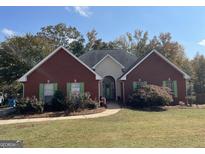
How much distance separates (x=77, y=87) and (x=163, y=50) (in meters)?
23.9

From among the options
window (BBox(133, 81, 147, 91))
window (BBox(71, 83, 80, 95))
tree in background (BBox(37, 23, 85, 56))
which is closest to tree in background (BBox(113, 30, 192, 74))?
tree in background (BBox(37, 23, 85, 56))

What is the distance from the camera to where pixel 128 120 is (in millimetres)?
13961

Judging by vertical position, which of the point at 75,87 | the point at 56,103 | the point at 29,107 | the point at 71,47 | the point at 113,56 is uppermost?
the point at 71,47

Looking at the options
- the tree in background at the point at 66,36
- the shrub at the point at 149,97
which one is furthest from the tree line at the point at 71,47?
the shrub at the point at 149,97

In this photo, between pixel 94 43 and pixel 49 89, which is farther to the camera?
pixel 94 43

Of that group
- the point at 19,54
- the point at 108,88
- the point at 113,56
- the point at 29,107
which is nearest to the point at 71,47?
the point at 19,54

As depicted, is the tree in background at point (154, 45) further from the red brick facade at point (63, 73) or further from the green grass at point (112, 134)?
the green grass at point (112, 134)

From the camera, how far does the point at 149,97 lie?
66.1 feet

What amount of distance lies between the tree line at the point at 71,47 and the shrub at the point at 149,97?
5721mm

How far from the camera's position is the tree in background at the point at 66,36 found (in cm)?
4062

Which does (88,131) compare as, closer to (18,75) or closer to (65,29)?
(18,75)

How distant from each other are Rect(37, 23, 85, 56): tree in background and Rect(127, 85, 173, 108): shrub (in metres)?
21.8

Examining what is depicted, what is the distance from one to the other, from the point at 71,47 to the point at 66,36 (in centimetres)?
234

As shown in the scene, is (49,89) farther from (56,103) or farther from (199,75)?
(199,75)
